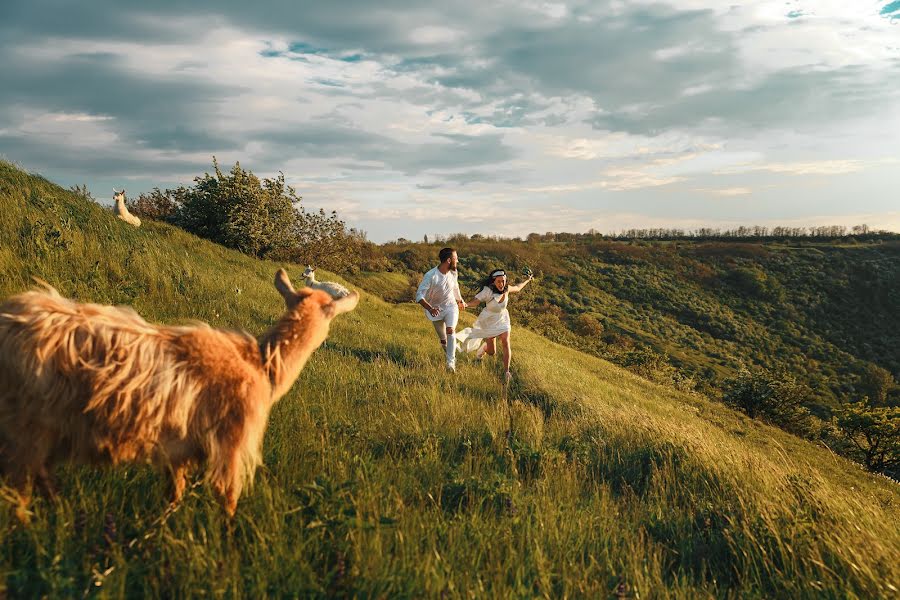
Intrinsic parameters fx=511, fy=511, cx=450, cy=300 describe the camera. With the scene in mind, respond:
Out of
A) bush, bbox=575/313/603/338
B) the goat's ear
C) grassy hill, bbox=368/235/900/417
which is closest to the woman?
the goat's ear

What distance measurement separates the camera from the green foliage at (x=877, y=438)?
54.6ft

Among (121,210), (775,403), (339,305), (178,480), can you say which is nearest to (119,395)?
(178,480)

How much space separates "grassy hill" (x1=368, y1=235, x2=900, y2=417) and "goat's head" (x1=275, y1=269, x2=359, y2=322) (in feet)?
83.8

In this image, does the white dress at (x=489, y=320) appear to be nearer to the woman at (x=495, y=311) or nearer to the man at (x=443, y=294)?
the woman at (x=495, y=311)

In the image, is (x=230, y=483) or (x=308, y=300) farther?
(x=308, y=300)

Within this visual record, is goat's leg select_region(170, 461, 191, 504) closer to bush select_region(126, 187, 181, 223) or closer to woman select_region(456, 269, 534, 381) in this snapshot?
woman select_region(456, 269, 534, 381)

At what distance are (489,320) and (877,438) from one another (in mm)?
15173

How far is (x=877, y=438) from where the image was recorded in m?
17.3

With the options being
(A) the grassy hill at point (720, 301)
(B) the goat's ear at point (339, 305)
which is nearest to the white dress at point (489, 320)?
(B) the goat's ear at point (339, 305)

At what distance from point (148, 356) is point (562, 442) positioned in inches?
201

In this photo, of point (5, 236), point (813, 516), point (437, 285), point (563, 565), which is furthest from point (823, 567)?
point (5, 236)

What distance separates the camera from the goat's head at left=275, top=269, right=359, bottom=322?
12.4ft

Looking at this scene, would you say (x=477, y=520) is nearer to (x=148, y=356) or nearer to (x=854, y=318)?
(x=148, y=356)

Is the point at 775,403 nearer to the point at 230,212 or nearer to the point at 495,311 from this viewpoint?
the point at 495,311
